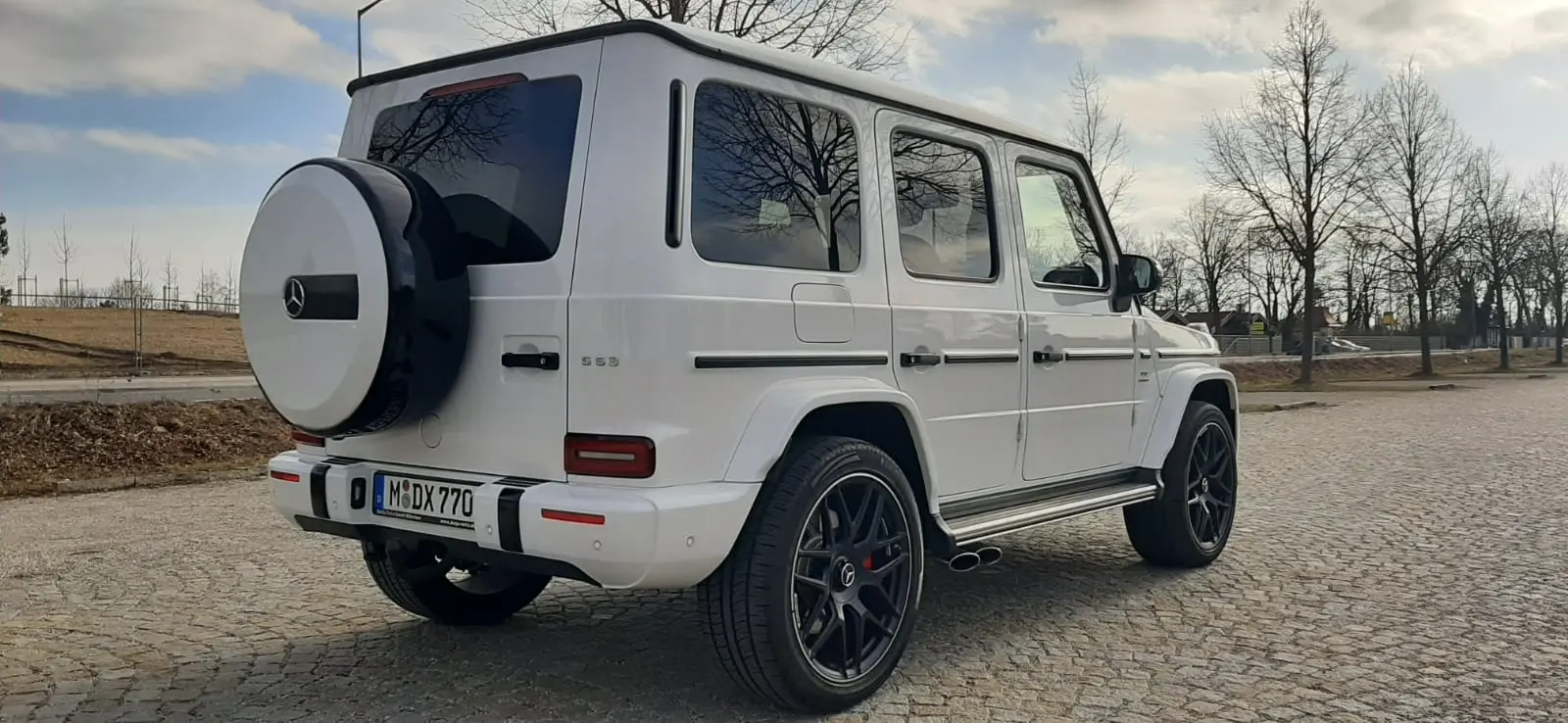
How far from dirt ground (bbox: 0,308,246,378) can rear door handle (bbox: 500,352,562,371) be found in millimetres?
15573

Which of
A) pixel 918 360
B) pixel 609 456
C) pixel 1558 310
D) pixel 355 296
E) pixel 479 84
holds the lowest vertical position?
pixel 609 456

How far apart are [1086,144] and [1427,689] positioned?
17923mm

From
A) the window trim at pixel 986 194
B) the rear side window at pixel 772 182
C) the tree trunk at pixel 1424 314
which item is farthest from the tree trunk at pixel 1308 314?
the rear side window at pixel 772 182

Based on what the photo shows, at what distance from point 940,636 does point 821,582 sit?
4.01 ft

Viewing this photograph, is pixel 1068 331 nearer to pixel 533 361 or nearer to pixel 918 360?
pixel 918 360

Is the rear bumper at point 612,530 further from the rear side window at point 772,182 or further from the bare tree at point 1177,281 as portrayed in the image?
the bare tree at point 1177,281

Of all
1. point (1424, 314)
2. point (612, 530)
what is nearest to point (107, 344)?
point (612, 530)

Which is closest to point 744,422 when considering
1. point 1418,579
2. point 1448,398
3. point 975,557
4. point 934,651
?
point 975,557

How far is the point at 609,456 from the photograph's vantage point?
10.7 feet

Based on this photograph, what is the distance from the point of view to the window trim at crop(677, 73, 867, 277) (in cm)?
343

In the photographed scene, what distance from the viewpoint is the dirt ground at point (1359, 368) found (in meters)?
34.6

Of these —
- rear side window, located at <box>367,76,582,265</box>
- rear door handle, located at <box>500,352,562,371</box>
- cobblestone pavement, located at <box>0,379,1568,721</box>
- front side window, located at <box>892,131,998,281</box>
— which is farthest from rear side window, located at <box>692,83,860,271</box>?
cobblestone pavement, located at <box>0,379,1568,721</box>

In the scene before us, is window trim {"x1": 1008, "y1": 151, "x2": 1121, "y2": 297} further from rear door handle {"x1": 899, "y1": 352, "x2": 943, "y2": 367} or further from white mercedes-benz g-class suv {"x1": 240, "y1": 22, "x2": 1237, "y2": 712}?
rear door handle {"x1": 899, "y1": 352, "x2": 943, "y2": 367}

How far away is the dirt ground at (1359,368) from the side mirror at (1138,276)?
27235 mm
